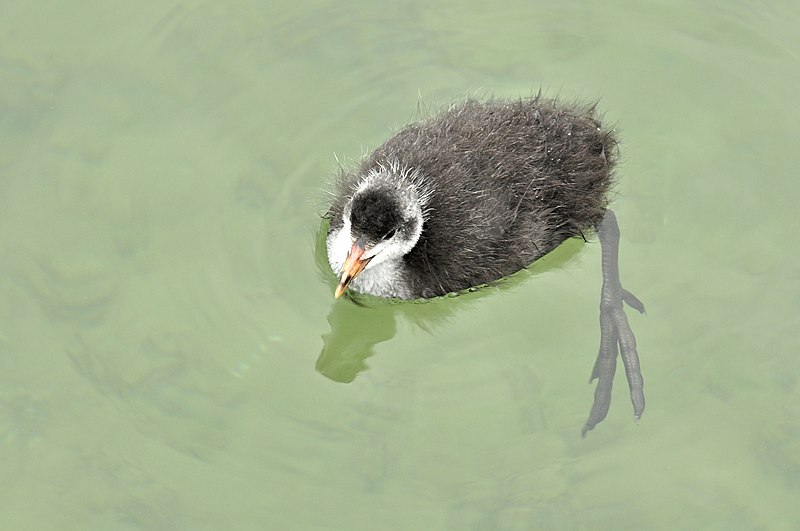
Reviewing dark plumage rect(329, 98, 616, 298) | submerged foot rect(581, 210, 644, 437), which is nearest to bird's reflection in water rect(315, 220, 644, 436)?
submerged foot rect(581, 210, 644, 437)

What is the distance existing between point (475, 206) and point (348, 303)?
0.90m

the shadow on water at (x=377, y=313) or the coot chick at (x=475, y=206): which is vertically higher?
the coot chick at (x=475, y=206)

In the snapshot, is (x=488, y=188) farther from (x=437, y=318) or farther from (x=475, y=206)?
(x=437, y=318)

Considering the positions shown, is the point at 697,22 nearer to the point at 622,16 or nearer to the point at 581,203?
the point at 622,16

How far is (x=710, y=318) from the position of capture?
6.05 meters

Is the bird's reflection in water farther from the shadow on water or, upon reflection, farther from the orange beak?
the orange beak

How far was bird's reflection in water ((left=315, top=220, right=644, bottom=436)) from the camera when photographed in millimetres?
5840

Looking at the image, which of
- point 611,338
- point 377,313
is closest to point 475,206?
point 377,313

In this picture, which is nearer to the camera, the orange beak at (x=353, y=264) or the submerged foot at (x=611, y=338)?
the orange beak at (x=353, y=264)

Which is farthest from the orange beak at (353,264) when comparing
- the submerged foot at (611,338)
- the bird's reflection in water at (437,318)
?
the submerged foot at (611,338)

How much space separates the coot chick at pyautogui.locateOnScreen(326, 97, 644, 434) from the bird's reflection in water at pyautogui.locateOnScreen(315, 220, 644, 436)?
0.4 inches

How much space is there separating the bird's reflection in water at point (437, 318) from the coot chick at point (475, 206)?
0.03 ft

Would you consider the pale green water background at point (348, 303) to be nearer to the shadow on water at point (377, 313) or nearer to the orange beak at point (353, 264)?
the shadow on water at point (377, 313)

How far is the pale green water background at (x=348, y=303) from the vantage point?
5430 mm
